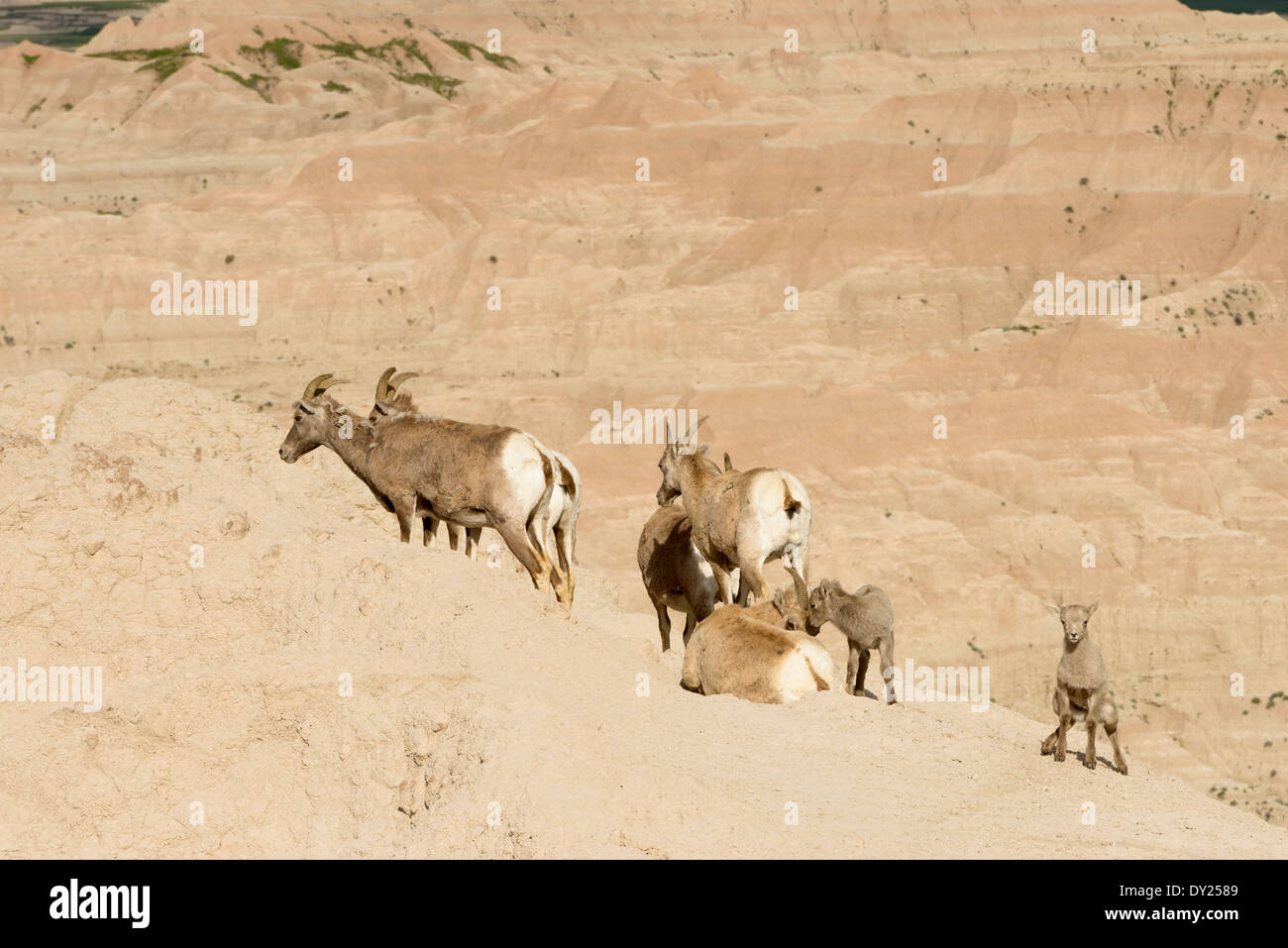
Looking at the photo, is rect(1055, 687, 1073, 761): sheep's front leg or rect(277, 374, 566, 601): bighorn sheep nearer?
rect(1055, 687, 1073, 761): sheep's front leg

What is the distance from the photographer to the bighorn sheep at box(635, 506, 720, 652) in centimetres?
1995

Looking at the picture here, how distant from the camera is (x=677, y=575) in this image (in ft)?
65.9

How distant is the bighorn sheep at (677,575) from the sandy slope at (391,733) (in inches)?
69.5

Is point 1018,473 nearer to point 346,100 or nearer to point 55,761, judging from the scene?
point 55,761

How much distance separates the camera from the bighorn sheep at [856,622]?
1856 centimetres

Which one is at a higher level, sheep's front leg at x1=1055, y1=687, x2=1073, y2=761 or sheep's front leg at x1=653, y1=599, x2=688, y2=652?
sheep's front leg at x1=653, y1=599, x2=688, y2=652

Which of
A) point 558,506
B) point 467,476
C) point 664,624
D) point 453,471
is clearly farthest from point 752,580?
point 453,471

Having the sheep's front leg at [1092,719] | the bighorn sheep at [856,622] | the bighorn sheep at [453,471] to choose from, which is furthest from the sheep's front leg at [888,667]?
the bighorn sheep at [453,471]

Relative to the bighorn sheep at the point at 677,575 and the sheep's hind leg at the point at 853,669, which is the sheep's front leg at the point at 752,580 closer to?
the bighorn sheep at the point at 677,575

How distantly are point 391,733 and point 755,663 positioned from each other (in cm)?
425

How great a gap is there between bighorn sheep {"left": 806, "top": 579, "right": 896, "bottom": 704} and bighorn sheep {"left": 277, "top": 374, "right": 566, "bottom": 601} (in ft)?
8.32

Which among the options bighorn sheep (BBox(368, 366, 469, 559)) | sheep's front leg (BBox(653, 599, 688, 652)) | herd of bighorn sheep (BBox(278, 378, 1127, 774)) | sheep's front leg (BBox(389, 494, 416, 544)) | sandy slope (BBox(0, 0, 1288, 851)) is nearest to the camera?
herd of bighorn sheep (BBox(278, 378, 1127, 774))

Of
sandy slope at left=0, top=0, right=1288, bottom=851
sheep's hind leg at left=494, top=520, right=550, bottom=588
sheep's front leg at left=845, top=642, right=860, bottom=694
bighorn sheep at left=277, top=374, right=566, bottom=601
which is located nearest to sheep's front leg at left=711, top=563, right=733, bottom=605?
sheep's front leg at left=845, top=642, right=860, bottom=694

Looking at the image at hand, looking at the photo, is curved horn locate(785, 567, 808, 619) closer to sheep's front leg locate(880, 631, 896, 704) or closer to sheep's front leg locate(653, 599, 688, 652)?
sheep's front leg locate(880, 631, 896, 704)
